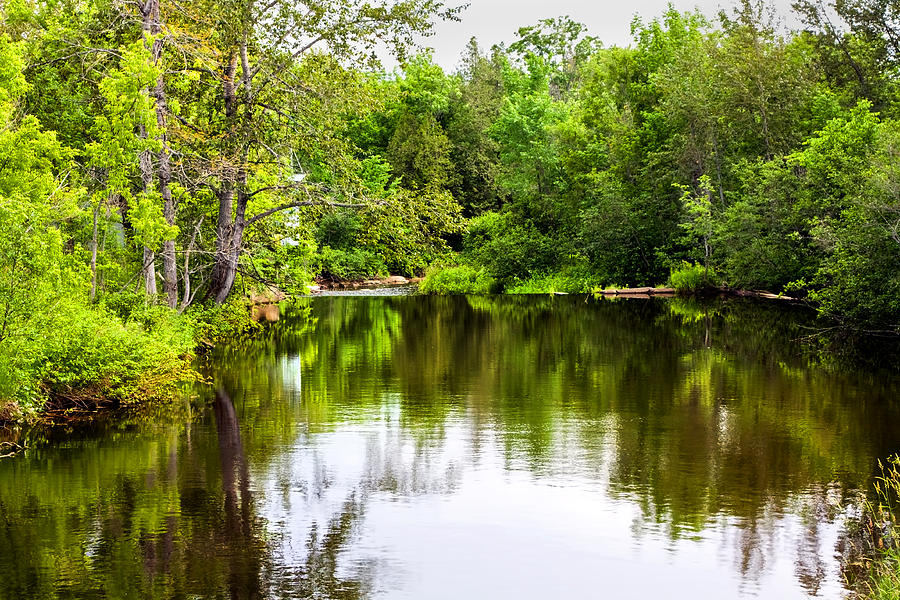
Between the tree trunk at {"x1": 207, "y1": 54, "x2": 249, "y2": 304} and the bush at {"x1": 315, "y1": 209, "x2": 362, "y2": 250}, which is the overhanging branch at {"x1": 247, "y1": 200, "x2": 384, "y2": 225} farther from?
the bush at {"x1": 315, "y1": 209, "x2": 362, "y2": 250}

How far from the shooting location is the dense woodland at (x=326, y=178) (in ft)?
58.0

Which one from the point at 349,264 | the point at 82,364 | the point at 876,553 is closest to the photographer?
the point at 876,553

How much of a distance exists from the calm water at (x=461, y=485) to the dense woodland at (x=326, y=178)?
2.99 m

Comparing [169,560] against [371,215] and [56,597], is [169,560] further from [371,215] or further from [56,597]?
[371,215]

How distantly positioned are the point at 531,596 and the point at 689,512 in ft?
9.84

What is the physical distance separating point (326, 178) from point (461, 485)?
909 inches

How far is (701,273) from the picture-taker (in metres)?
48.2

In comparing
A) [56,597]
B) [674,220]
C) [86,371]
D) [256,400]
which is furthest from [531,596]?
[674,220]

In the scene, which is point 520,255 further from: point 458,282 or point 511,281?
point 458,282

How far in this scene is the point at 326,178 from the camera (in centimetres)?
3425

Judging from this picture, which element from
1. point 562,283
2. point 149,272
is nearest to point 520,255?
point 562,283

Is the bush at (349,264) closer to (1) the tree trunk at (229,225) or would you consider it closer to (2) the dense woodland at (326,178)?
(2) the dense woodland at (326,178)

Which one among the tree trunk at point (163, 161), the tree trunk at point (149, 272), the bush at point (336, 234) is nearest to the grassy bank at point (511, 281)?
the bush at point (336, 234)

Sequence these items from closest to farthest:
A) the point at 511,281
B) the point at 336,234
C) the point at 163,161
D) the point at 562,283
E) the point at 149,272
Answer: the point at 163,161
the point at 149,272
the point at 562,283
the point at 511,281
the point at 336,234
